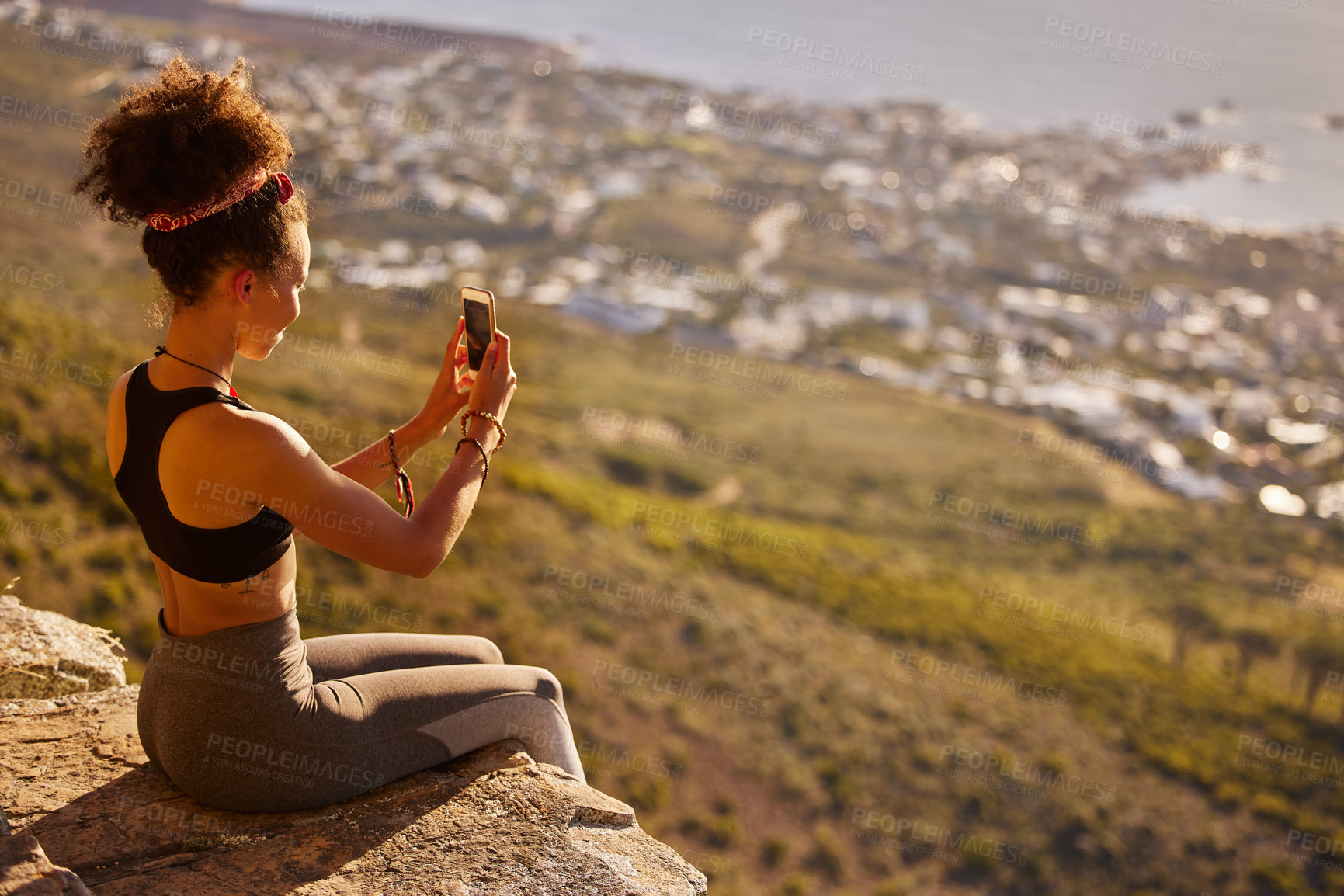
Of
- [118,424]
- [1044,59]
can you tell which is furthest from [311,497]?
[1044,59]

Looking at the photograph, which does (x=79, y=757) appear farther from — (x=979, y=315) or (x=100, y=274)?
(x=979, y=315)

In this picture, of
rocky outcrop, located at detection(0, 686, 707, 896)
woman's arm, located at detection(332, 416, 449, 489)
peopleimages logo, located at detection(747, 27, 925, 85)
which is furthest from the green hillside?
peopleimages logo, located at detection(747, 27, 925, 85)

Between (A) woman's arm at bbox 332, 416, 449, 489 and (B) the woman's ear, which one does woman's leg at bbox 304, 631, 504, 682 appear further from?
(B) the woman's ear

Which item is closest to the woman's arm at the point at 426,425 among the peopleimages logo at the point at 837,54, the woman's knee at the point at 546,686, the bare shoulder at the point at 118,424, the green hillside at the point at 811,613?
the bare shoulder at the point at 118,424

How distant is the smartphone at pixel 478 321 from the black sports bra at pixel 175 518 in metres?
0.61

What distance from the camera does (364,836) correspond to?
2.37m

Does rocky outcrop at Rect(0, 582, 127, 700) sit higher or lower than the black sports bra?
lower

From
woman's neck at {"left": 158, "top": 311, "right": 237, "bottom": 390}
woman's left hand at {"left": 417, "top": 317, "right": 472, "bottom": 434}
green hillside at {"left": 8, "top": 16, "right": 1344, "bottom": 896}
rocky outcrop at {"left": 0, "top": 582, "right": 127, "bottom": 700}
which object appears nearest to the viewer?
woman's neck at {"left": 158, "top": 311, "right": 237, "bottom": 390}

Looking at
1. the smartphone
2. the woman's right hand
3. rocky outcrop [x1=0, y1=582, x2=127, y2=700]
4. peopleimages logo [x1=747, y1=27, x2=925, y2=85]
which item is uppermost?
peopleimages logo [x1=747, y1=27, x2=925, y2=85]

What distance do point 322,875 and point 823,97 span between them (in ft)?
349

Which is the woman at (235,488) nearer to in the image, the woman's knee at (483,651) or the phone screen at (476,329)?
the phone screen at (476,329)

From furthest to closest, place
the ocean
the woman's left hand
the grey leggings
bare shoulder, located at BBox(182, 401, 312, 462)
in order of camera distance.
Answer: the ocean < the woman's left hand < the grey leggings < bare shoulder, located at BBox(182, 401, 312, 462)

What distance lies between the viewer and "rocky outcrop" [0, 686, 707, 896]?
2.23 metres

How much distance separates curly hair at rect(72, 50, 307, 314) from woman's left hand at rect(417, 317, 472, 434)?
0.63 metres
